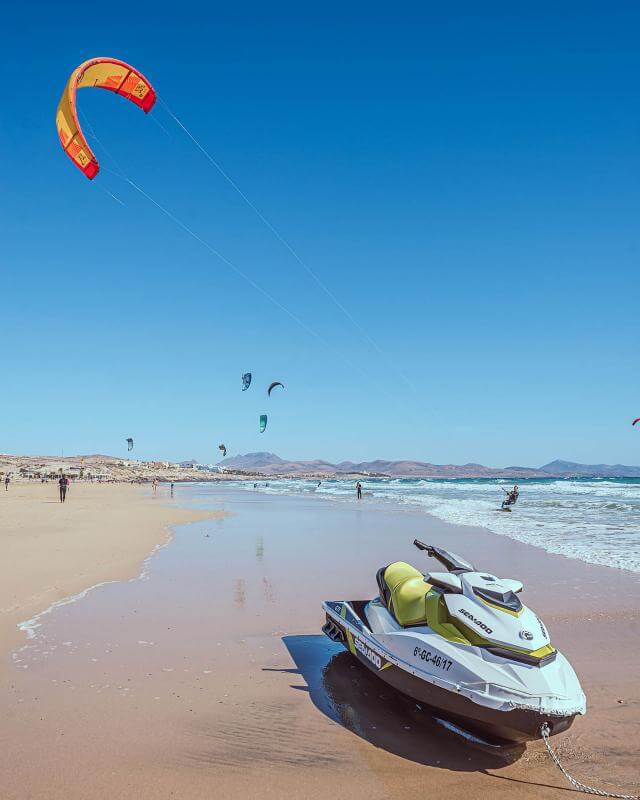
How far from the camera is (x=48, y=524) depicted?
52.6 feet

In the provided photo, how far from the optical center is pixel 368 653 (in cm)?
450

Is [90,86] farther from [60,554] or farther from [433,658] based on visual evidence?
[433,658]

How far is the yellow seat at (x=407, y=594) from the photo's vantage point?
4207 mm

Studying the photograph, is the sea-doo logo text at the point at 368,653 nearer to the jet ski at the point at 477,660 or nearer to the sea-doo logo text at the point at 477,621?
the jet ski at the point at 477,660

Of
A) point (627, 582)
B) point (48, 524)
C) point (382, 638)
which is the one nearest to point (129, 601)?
point (382, 638)

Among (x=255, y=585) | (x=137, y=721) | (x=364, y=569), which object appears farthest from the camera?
(x=364, y=569)

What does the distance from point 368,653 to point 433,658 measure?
34.6 inches

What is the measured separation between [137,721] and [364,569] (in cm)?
624

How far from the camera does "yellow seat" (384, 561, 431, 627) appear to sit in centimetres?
421

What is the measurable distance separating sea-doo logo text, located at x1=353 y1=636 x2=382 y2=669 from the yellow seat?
0.32 metres

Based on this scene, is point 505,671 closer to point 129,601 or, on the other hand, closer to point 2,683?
point 2,683

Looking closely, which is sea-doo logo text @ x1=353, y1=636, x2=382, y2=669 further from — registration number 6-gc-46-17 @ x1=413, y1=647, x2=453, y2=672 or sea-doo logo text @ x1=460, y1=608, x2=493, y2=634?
sea-doo logo text @ x1=460, y1=608, x2=493, y2=634

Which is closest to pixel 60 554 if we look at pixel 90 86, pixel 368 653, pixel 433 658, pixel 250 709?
pixel 250 709

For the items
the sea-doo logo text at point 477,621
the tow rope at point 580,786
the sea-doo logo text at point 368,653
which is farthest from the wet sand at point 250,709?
the sea-doo logo text at point 477,621
